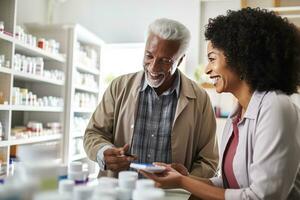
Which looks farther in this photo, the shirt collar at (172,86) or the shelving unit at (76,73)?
the shelving unit at (76,73)

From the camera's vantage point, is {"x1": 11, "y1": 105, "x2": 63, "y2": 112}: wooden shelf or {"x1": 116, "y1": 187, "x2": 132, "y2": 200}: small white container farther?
{"x1": 11, "y1": 105, "x2": 63, "y2": 112}: wooden shelf

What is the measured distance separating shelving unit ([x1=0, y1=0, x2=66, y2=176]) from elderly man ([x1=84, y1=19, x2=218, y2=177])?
814 mm

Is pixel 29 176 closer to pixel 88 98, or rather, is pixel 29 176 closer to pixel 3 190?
pixel 3 190

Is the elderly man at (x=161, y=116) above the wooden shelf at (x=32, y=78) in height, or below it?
below

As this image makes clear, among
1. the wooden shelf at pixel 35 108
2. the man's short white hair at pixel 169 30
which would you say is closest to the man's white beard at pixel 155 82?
the man's short white hair at pixel 169 30

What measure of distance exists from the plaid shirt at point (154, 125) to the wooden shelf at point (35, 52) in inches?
67.9

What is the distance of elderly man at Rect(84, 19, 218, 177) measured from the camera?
5.04ft

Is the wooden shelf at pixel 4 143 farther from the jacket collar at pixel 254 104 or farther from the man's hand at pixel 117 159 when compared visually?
the jacket collar at pixel 254 104

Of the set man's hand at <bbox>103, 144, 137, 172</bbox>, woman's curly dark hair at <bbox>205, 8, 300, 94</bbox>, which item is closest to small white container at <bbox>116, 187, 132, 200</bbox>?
man's hand at <bbox>103, 144, 137, 172</bbox>

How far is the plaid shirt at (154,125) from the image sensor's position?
1548mm

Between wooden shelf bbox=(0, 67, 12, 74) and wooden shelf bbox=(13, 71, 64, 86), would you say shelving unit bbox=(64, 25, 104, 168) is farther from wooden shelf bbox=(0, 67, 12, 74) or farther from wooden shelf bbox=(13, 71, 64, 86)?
wooden shelf bbox=(0, 67, 12, 74)

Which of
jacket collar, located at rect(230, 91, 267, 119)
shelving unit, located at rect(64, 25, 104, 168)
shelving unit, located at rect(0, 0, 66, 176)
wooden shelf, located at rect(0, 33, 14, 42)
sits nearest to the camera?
jacket collar, located at rect(230, 91, 267, 119)

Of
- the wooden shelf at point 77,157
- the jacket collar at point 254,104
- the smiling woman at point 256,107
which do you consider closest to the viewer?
the smiling woman at point 256,107

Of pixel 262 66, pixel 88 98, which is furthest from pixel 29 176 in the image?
pixel 88 98
